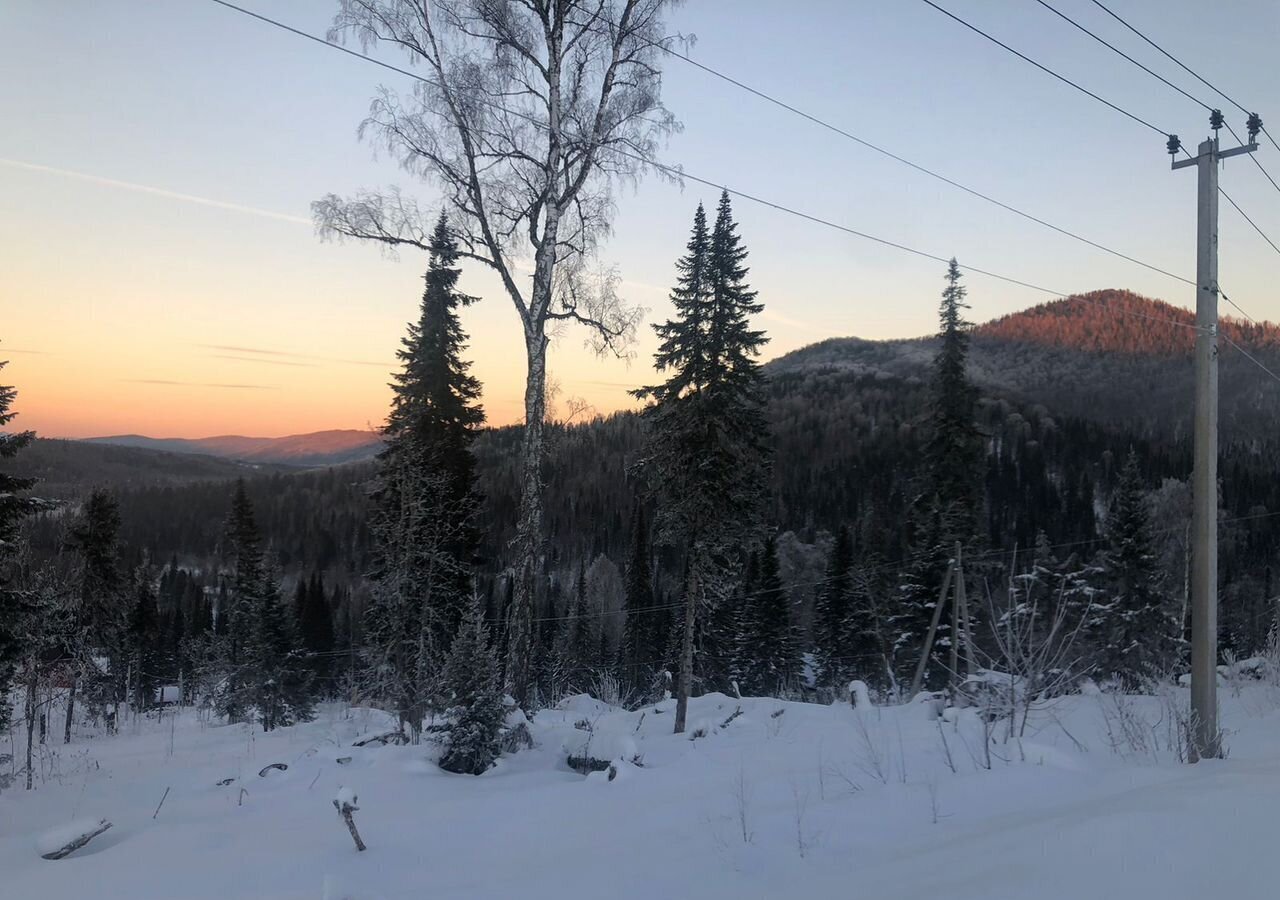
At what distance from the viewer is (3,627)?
13.5 metres

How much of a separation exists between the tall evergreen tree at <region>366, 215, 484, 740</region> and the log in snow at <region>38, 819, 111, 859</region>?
12874mm

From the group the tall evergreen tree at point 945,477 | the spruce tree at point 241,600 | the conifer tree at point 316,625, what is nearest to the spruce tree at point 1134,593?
the tall evergreen tree at point 945,477

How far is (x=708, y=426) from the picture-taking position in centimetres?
1814

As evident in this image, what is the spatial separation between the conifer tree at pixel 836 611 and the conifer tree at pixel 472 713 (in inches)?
1417

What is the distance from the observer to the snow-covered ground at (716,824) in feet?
12.9

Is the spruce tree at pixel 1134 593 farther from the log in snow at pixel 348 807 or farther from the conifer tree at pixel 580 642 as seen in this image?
the log in snow at pixel 348 807

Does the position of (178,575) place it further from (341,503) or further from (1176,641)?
(1176,641)

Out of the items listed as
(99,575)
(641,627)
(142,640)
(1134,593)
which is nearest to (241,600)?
(99,575)

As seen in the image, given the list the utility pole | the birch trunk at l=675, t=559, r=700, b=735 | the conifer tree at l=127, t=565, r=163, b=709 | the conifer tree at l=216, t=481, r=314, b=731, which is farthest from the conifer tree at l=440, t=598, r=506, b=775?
the conifer tree at l=127, t=565, r=163, b=709

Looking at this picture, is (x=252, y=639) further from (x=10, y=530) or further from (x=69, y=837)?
(x=69, y=837)

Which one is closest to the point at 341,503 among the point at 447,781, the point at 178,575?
the point at 178,575

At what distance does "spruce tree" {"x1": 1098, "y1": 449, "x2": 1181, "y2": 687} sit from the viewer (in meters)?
30.6

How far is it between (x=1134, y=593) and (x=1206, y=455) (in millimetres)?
27911

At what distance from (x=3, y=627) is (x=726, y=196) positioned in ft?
59.9
